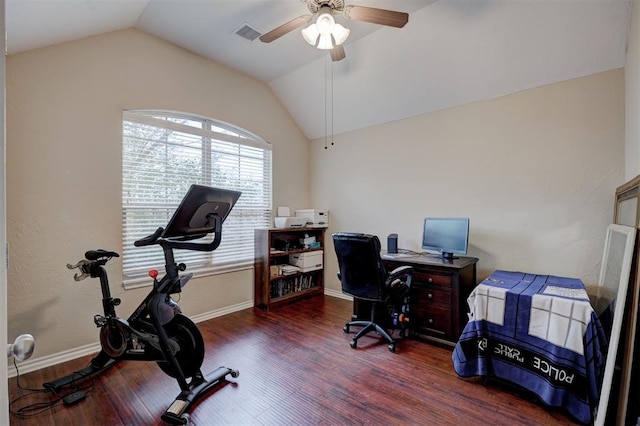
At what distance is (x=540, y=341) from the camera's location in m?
1.93

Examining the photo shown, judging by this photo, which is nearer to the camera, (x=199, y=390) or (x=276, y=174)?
(x=199, y=390)

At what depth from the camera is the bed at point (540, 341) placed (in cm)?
177

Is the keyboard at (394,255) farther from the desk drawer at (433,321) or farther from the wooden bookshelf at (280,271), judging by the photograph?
the wooden bookshelf at (280,271)

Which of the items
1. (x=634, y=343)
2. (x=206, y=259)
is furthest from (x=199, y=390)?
(x=634, y=343)

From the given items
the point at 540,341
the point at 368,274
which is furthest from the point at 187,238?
the point at 540,341

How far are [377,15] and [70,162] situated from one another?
281 cm

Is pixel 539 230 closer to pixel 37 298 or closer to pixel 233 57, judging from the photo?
pixel 233 57

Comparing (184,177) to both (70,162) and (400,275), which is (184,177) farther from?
(400,275)

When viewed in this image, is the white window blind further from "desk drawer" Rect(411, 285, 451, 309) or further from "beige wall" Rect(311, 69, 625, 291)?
"desk drawer" Rect(411, 285, 451, 309)

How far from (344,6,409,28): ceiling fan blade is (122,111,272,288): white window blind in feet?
7.03

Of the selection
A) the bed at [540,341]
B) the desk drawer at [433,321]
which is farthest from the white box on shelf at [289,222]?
the bed at [540,341]

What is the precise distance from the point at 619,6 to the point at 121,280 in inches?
185

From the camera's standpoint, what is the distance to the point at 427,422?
1.75 m

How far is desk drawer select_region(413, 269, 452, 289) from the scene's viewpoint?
271cm
